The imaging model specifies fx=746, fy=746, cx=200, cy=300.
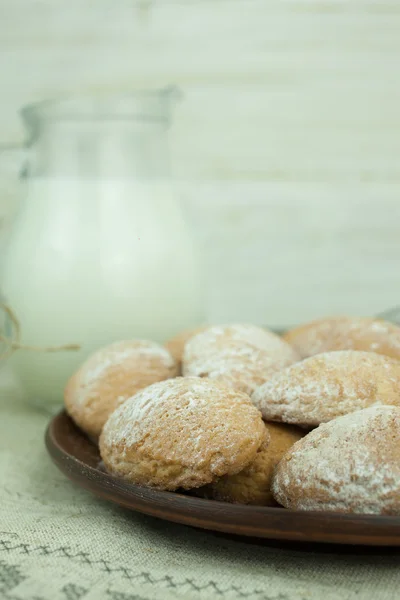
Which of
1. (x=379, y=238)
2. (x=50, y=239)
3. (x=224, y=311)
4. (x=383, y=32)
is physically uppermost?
(x=383, y=32)

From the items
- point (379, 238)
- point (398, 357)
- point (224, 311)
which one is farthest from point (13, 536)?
point (379, 238)

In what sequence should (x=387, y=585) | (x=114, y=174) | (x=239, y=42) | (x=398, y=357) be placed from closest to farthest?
(x=387, y=585)
(x=398, y=357)
(x=114, y=174)
(x=239, y=42)

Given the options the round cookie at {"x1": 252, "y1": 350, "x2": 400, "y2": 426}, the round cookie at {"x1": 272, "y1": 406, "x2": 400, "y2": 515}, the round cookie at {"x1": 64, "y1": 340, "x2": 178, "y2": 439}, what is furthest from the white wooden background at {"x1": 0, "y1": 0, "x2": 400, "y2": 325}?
the round cookie at {"x1": 272, "y1": 406, "x2": 400, "y2": 515}

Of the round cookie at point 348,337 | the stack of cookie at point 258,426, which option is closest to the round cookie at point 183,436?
the stack of cookie at point 258,426

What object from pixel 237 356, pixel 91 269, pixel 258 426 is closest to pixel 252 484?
pixel 258 426

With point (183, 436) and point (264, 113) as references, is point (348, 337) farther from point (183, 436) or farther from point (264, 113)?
point (264, 113)

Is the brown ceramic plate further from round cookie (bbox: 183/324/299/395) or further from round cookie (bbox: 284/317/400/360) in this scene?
round cookie (bbox: 284/317/400/360)

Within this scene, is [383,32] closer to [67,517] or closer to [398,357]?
[398,357]
